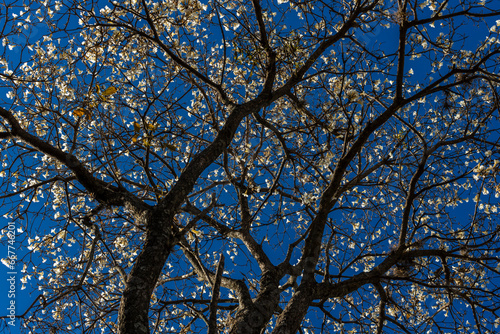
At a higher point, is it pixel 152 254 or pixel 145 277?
pixel 152 254

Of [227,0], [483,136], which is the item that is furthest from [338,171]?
→ [227,0]

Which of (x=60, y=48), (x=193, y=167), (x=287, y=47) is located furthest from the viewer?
(x=60, y=48)

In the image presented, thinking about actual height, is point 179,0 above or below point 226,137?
above

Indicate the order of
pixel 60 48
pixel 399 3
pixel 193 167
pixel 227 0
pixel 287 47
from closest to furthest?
1. pixel 193 167
2. pixel 399 3
3. pixel 287 47
4. pixel 60 48
5. pixel 227 0

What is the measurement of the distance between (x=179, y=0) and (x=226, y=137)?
8.79 ft

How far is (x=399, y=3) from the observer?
3.72 metres

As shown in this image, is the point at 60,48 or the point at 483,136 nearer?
the point at 483,136

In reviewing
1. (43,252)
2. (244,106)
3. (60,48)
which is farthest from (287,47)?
(43,252)

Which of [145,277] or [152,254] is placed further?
[152,254]

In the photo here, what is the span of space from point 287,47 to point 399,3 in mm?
1335

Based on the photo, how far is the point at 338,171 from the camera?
3867 mm

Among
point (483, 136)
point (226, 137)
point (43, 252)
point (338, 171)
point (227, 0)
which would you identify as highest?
point (227, 0)

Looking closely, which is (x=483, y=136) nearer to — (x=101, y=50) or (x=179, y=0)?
(x=179, y=0)

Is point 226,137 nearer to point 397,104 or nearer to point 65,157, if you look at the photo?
point 65,157
